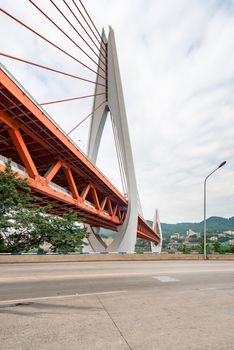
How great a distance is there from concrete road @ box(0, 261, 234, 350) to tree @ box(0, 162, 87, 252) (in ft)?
29.8

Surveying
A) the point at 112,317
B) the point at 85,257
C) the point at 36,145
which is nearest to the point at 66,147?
the point at 36,145

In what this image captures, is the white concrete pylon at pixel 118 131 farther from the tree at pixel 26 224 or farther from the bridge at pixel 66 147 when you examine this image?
the tree at pixel 26 224

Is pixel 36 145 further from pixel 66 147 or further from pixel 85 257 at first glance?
pixel 85 257

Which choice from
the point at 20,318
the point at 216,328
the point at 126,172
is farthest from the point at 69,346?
the point at 126,172

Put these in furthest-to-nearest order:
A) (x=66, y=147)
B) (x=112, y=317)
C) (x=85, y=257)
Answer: (x=66, y=147) → (x=85, y=257) → (x=112, y=317)

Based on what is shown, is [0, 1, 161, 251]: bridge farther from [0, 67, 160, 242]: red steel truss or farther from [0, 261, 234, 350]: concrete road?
[0, 261, 234, 350]: concrete road

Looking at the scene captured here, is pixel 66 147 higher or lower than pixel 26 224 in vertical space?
higher

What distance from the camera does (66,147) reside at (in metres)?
19.1

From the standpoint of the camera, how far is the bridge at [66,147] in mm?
14915

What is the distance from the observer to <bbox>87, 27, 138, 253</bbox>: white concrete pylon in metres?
28.0

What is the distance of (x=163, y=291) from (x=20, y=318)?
3975 mm

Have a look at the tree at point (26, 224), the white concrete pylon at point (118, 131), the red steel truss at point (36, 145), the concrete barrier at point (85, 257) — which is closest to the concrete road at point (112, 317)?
the concrete barrier at point (85, 257)

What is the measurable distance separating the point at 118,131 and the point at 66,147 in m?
10.5

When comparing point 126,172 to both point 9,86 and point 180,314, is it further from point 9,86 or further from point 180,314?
point 180,314
